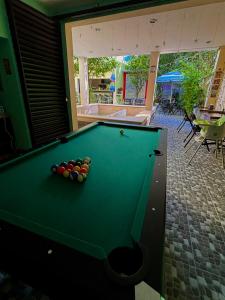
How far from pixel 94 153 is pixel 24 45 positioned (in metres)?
2.18

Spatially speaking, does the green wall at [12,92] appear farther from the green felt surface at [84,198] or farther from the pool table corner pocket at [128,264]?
the pool table corner pocket at [128,264]

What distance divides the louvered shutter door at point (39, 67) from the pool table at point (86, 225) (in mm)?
1716

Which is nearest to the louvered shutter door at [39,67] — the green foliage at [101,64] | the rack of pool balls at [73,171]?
the rack of pool balls at [73,171]

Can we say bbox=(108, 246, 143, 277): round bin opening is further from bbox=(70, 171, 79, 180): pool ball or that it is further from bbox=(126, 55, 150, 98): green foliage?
bbox=(126, 55, 150, 98): green foliage

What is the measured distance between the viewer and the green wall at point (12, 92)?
7.11 feet

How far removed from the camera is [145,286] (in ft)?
1.41

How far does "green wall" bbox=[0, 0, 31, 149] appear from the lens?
2.17 metres

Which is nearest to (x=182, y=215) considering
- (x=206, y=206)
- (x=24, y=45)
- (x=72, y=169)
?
(x=206, y=206)

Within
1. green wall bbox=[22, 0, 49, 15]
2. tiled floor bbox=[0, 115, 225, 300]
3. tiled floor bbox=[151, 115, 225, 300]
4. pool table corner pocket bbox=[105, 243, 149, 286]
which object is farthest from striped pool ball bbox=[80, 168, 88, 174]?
green wall bbox=[22, 0, 49, 15]

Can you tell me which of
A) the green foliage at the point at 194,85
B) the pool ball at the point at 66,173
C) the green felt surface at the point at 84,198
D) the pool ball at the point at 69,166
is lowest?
the green felt surface at the point at 84,198

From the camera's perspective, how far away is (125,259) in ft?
1.77

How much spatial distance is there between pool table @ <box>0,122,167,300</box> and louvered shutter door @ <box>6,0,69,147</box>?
1716 mm

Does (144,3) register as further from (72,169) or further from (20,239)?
(20,239)

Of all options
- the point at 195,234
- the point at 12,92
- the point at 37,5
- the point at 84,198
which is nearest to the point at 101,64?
the point at 37,5
